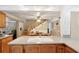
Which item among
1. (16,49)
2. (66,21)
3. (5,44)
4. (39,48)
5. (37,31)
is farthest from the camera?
(5,44)

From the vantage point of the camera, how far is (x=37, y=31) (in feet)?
12.6

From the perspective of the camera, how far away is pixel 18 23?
3.46 meters

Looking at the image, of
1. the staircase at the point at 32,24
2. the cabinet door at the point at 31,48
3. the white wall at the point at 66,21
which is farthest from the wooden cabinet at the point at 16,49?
the white wall at the point at 66,21

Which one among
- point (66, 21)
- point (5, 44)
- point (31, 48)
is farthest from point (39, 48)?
point (5, 44)

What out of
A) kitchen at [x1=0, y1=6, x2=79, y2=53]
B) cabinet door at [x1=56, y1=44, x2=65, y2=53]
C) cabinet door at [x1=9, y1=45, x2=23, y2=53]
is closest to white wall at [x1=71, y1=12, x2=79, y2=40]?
kitchen at [x1=0, y1=6, x2=79, y2=53]

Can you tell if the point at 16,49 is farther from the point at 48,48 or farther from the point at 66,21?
the point at 66,21

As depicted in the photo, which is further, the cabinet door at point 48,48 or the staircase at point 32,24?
the staircase at point 32,24

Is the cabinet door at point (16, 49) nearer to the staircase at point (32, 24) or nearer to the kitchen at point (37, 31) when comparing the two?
the kitchen at point (37, 31)

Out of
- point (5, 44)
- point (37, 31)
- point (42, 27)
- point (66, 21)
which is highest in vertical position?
point (66, 21)

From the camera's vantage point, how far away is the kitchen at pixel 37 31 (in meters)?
2.84
